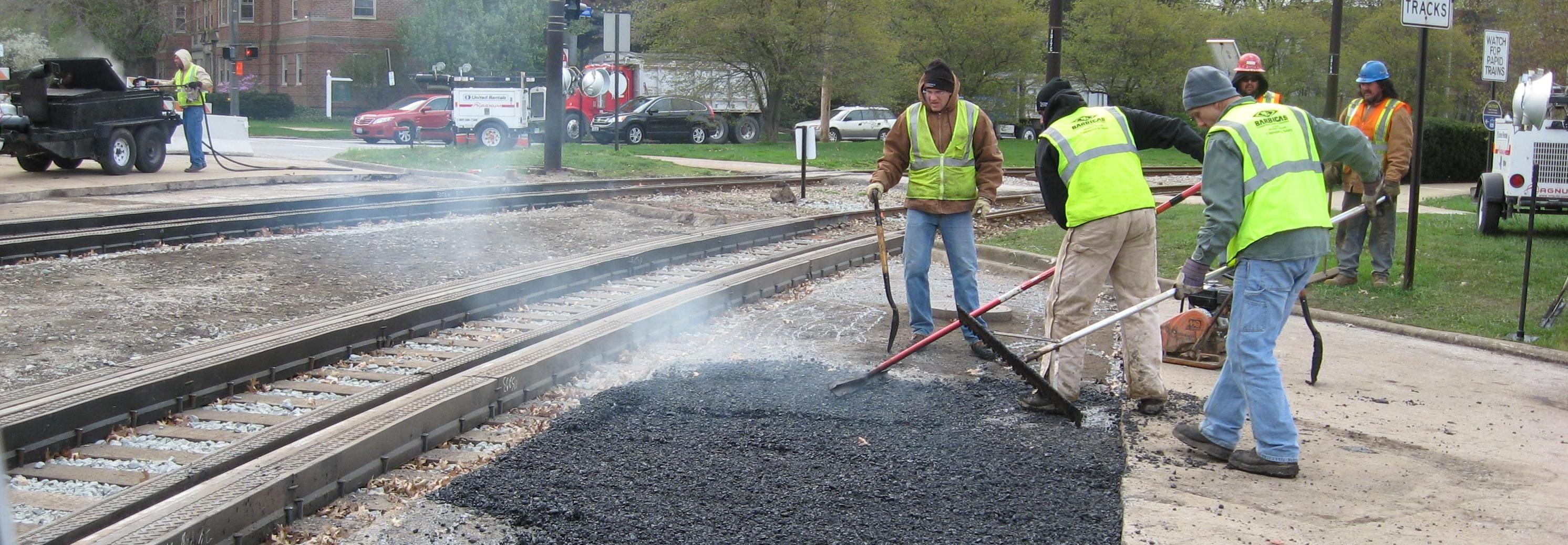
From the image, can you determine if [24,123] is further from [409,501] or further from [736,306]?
[409,501]

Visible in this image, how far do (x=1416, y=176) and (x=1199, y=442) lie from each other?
228 inches

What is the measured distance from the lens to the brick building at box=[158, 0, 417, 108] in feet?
159

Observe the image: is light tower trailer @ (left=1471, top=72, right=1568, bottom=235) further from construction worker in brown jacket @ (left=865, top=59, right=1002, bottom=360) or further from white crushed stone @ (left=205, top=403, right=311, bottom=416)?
white crushed stone @ (left=205, top=403, right=311, bottom=416)

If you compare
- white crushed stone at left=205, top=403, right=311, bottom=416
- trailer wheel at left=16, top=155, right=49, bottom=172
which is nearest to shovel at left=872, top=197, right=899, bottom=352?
white crushed stone at left=205, top=403, right=311, bottom=416

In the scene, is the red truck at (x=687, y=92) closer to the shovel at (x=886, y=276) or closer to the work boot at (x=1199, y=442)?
the shovel at (x=886, y=276)

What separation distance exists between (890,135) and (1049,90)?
1.38m

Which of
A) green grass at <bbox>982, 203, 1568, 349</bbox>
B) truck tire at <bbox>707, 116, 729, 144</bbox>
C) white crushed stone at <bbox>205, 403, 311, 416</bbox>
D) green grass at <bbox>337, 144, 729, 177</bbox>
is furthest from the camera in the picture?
truck tire at <bbox>707, 116, 729, 144</bbox>

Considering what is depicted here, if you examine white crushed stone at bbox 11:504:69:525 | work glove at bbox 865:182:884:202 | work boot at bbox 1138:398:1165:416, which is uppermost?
work glove at bbox 865:182:884:202

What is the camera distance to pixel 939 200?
7.07 meters

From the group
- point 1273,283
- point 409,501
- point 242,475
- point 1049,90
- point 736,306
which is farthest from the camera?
point 736,306

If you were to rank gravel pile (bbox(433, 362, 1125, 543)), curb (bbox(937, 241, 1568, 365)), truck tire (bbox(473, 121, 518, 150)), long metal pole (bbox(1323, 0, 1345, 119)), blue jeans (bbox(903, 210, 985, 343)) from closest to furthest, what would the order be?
gravel pile (bbox(433, 362, 1125, 543)) < blue jeans (bbox(903, 210, 985, 343)) < curb (bbox(937, 241, 1568, 365)) < long metal pole (bbox(1323, 0, 1345, 119)) < truck tire (bbox(473, 121, 518, 150))

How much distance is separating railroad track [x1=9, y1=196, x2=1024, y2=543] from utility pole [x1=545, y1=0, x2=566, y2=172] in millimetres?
10093

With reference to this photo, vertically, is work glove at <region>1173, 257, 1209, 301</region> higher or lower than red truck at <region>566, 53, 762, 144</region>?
lower

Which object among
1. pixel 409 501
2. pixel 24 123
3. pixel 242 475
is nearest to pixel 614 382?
pixel 409 501
